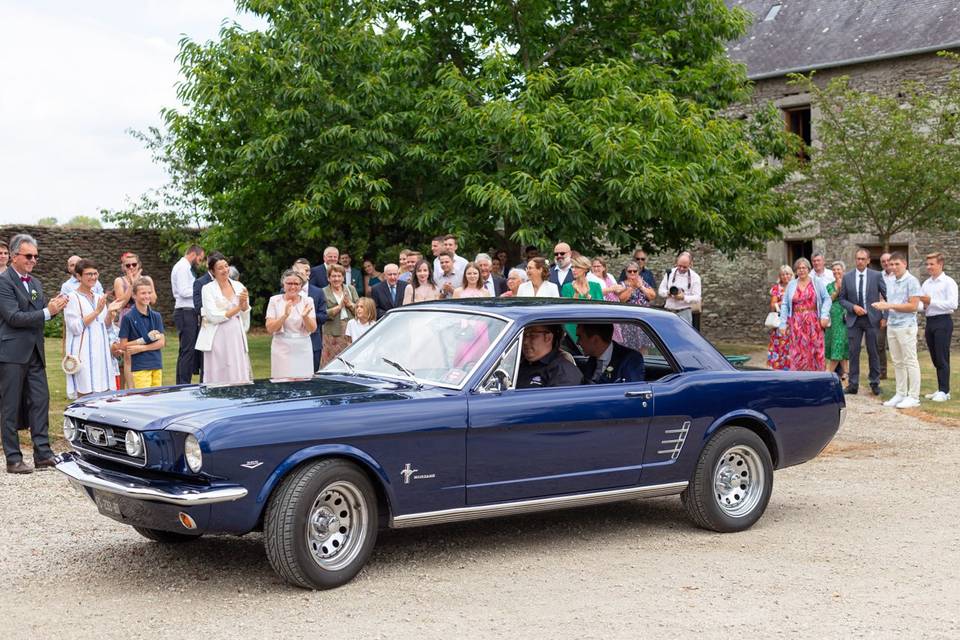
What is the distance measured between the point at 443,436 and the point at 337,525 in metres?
0.75

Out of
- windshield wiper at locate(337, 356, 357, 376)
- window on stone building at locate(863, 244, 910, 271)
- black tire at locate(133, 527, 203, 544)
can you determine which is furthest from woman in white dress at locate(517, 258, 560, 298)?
window on stone building at locate(863, 244, 910, 271)

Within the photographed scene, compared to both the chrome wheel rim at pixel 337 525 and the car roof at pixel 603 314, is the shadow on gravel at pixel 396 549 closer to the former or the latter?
the chrome wheel rim at pixel 337 525

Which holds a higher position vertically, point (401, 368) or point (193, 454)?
point (401, 368)

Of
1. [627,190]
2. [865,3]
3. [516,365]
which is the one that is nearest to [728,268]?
[865,3]

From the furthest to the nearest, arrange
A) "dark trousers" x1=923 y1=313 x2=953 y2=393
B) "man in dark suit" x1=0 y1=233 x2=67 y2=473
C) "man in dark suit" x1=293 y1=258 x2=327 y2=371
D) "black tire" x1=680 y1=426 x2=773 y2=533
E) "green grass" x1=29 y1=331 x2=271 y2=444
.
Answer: "dark trousers" x1=923 y1=313 x2=953 y2=393 → "green grass" x1=29 y1=331 x2=271 y2=444 → "man in dark suit" x1=293 y1=258 x2=327 y2=371 → "man in dark suit" x1=0 y1=233 x2=67 y2=473 → "black tire" x1=680 y1=426 x2=773 y2=533

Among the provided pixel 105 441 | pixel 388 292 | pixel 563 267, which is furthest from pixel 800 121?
pixel 105 441

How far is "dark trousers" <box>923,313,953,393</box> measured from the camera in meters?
14.8

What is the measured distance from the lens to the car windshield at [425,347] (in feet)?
21.8

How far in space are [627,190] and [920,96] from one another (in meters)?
9.46

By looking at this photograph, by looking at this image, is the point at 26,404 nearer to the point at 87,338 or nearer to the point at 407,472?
the point at 87,338

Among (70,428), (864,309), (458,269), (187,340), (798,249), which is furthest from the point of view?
(798,249)

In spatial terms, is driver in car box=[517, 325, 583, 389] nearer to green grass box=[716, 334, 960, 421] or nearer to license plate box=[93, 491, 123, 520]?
license plate box=[93, 491, 123, 520]

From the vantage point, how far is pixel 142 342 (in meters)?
10.2

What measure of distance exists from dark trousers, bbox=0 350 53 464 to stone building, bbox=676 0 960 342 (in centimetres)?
1799
